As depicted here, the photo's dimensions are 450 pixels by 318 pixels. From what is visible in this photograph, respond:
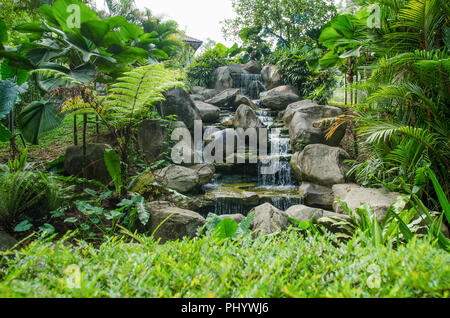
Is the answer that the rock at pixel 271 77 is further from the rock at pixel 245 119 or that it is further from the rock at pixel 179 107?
the rock at pixel 179 107

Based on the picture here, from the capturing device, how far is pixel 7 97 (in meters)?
2.69

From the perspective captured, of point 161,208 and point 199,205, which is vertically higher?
point 161,208

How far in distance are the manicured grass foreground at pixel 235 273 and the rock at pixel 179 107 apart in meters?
5.51

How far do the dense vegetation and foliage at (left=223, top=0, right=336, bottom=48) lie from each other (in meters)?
5.54

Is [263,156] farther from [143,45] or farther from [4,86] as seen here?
[4,86]

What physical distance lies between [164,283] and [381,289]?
2.16 feet

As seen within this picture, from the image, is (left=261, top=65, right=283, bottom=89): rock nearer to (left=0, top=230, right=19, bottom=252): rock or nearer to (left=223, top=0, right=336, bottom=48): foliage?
(left=223, top=0, right=336, bottom=48): foliage

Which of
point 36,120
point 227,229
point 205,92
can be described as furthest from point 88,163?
point 205,92

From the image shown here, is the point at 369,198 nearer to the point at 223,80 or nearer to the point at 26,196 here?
the point at 26,196

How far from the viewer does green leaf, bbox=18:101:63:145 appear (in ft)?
10.6

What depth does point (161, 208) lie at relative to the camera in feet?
9.44

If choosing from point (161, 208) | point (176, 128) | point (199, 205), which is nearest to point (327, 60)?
point (176, 128)

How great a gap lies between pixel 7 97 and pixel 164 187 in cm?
190
